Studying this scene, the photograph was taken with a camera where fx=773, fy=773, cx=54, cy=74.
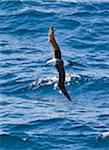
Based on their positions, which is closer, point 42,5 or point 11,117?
point 11,117

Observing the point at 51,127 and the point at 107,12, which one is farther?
the point at 107,12

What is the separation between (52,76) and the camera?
2692 centimetres

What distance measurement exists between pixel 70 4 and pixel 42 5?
1281 mm

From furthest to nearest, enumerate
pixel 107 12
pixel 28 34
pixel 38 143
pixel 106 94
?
pixel 107 12 < pixel 28 34 < pixel 106 94 < pixel 38 143

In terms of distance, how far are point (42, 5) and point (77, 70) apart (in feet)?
24.9

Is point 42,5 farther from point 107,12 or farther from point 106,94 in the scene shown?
point 106,94

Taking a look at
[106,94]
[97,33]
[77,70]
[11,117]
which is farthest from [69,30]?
[11,117]

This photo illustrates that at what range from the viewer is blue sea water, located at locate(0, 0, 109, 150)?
74.9 ft

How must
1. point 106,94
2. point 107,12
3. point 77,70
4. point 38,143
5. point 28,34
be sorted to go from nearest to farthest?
1. point 38,143
2. point 106,94
3. point 77,70
4. point 28,34
5. point 107,12

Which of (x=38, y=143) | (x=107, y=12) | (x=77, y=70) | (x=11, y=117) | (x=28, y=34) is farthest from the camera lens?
(x=107, y=12)

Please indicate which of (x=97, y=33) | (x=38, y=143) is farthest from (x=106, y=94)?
(x=97, y=33)

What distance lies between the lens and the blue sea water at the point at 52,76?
899 inches

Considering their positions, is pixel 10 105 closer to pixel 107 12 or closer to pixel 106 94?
pixel 106 94

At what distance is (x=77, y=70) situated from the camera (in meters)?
27.6
